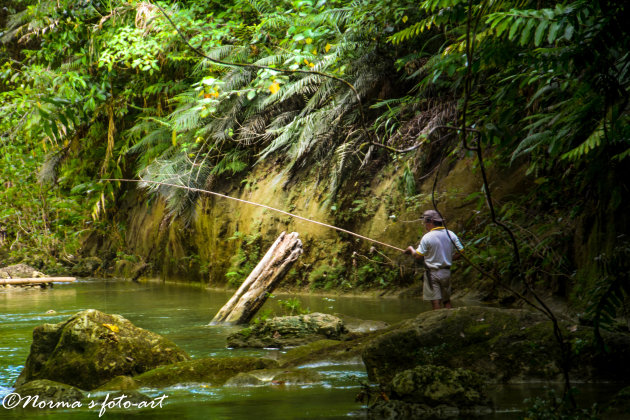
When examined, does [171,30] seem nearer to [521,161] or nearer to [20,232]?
[521,161]

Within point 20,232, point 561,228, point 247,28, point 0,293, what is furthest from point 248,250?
point 20,232

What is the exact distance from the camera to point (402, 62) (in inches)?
422

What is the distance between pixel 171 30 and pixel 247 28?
167 cm

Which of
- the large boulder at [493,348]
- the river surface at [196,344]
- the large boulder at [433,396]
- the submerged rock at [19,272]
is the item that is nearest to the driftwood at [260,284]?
the river surface at [196,344]

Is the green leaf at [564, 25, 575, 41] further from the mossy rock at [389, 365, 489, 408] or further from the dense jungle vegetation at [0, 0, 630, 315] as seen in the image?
the mossy rock at [389, 365, 489, 408]

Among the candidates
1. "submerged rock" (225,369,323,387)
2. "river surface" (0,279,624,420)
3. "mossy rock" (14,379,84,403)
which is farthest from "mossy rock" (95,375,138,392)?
"submerged rock" (225,369,323,387)

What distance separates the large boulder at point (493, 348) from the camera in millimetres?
4590

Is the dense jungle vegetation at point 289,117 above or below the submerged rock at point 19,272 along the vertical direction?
above

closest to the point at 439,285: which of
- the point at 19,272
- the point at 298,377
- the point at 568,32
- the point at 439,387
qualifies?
the point at 298,377

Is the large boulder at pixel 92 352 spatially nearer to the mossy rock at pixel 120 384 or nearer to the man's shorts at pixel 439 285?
the mossy rock at pixel 120 384

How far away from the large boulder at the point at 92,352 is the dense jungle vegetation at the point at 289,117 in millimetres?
1887

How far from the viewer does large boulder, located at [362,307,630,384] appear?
4.59 meters

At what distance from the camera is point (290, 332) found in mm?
7332

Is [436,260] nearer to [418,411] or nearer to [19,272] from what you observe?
[418,411]
